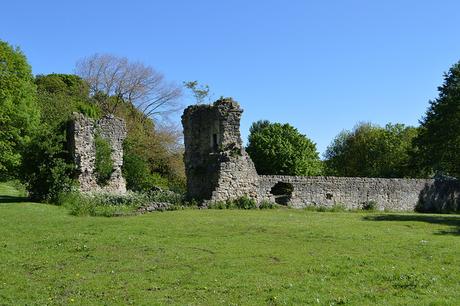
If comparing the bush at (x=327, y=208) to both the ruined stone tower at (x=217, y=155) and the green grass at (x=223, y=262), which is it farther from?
the green grass at (x=223, y=262)

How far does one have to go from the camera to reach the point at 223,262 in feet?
37.0

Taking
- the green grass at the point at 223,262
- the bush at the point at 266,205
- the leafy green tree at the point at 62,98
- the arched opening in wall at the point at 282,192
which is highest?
the leafy green tree at the point at 62,98

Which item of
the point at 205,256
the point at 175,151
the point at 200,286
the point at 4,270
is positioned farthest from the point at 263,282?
the point at 175,151

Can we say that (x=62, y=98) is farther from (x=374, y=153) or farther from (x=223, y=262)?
(x=223, y=262)

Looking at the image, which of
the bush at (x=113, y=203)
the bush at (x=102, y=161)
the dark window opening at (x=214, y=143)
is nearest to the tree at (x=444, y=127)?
the dark window opening at (x=214, y=143)

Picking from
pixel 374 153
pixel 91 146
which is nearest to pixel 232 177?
pixel 91 146

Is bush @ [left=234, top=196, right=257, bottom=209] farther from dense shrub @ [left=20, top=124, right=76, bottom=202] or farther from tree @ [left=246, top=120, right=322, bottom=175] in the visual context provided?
tree @ [left=246, top=120, right=322, bottom=175]

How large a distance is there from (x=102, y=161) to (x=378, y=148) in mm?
37152

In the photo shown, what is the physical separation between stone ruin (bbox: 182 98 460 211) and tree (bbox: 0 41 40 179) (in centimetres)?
1286

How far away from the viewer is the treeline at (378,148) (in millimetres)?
31406

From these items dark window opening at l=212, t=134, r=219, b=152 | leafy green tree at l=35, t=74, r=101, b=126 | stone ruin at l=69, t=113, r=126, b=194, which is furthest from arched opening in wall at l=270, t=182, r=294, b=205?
leafy green tree at l=35, t=74, r=101, b=126

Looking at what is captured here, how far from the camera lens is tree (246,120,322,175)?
134ft

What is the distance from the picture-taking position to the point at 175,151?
49.0 m

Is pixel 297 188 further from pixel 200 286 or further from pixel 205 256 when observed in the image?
pixel 200 286
